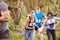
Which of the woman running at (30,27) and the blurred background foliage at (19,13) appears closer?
the woman running at (30,27)

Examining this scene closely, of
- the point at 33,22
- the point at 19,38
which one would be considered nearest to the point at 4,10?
the point at 33,22

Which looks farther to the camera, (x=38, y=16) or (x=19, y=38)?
(x=19, y=38)

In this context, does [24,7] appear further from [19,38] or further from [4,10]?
[4,10]

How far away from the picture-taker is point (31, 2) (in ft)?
36.2

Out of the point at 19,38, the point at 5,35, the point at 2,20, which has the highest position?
the point at 2,20

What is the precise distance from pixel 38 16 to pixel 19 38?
1899mm

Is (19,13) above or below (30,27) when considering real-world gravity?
above

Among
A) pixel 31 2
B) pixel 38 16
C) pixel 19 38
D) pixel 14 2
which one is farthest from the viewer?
pixel 31 2

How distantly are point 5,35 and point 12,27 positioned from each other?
222 inches

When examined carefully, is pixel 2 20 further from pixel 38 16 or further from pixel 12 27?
pixel 12 27

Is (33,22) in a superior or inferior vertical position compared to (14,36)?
superior

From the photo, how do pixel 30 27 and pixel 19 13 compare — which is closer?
pixel 30 27

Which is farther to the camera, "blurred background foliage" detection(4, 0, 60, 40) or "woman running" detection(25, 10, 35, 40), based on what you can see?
"blurred background foliage" detection(4, 0, 60, 40)

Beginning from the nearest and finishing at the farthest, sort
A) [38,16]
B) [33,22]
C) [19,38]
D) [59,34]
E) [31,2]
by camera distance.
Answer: [33,22] → [38,16] → [19,38] → [59,34] → [31,2]
